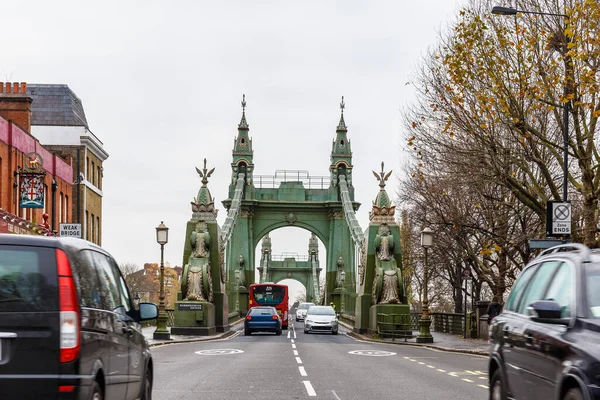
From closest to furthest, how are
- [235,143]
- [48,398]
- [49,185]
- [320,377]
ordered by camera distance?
[48,398] < [320,377] < [49,185] < [235,143]

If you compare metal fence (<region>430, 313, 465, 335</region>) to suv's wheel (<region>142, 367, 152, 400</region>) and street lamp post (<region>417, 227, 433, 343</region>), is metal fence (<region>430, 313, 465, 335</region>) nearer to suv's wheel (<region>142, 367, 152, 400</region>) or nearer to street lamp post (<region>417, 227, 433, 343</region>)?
street lamp post (<region>417, 227, 433, 343</region>)

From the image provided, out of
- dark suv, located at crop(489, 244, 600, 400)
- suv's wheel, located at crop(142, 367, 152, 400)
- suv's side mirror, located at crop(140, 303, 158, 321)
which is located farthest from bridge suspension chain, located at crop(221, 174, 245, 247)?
dark suv, located at crop(489, 244, 600, 400)

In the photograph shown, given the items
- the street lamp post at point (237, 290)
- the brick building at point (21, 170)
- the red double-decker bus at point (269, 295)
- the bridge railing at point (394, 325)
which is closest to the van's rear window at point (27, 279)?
the brick building at point (21, 170)

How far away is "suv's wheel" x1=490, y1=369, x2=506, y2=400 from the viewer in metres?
9.58

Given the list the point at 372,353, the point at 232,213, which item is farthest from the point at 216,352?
the point at 232,213

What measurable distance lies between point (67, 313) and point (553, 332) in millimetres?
3764

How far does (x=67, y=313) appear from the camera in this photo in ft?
23.4

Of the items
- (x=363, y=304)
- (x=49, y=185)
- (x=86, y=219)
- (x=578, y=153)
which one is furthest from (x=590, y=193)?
(x=86, y=219)

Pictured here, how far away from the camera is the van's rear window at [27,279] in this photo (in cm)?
713

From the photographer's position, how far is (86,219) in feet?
202

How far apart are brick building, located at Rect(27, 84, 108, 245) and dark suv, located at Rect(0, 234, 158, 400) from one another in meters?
52.3

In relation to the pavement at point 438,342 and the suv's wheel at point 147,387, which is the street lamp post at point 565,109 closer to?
the pavement at point 438,342

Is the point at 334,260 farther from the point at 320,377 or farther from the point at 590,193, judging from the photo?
the point at 320,377

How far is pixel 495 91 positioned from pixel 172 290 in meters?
155
